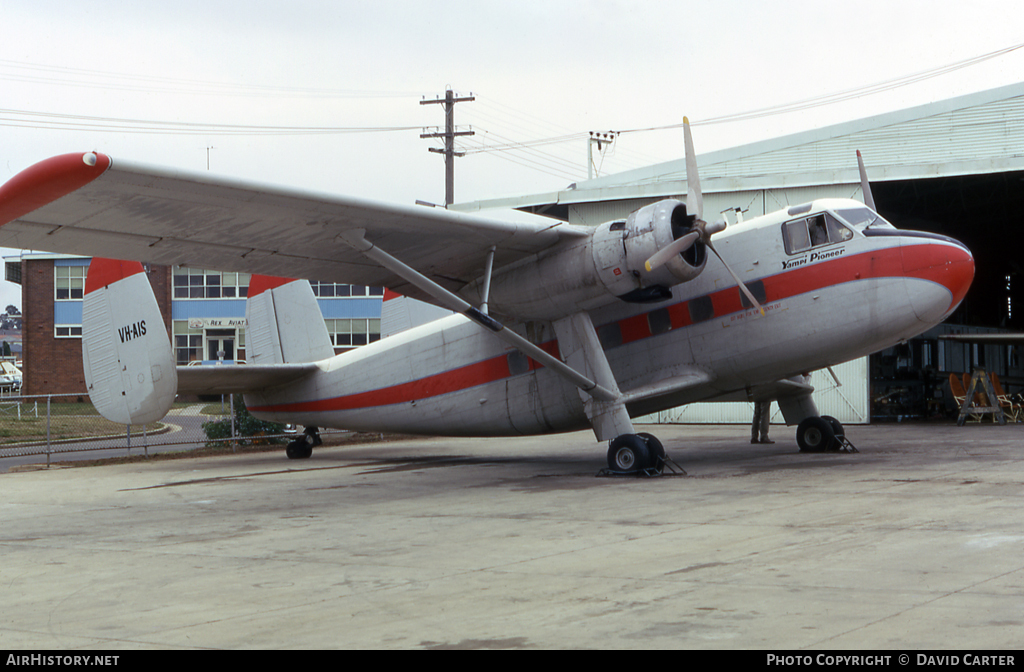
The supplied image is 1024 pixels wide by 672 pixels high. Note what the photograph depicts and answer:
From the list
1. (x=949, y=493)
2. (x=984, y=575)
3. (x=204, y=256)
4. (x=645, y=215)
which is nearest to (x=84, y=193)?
(x=204, y=256)

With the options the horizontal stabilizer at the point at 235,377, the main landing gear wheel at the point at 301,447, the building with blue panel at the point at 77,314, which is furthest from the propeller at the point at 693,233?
the building with blue panel at the point at 77,314

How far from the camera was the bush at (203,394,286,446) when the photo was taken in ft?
82.8

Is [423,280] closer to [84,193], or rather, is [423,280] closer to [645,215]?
[645,215]

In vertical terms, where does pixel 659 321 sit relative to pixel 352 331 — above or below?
below

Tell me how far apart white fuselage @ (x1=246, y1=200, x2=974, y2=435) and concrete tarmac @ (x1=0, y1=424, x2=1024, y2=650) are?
5.31 ft

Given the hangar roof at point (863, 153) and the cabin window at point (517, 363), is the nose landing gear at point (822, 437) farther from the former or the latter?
the hangar roof at point (863, 153)

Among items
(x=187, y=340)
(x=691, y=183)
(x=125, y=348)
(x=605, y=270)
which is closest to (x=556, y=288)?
(x=605, y=270)

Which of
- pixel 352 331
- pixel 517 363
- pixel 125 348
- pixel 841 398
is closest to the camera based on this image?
pixel 125 348

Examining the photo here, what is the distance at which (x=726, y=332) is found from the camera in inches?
574

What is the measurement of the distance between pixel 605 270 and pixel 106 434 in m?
19.9

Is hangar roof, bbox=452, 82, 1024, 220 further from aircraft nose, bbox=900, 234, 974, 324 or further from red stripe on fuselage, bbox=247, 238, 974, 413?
red stripe on fuselage, bbox=247, 238, 974, 413

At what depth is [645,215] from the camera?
13.4 meters

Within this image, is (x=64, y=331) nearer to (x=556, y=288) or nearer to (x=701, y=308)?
(x=556, y=288)

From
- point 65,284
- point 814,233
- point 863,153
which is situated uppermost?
point 863,153
